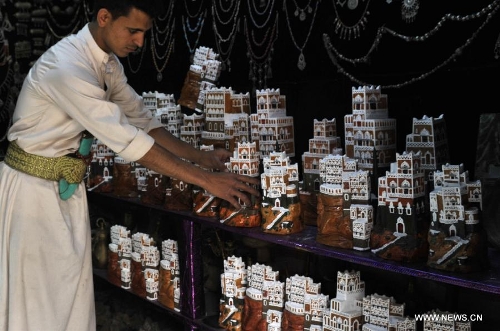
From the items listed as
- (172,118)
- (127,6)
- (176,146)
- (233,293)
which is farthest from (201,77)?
(233,293)

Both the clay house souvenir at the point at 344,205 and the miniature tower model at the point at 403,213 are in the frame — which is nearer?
the miniature tower model at the point at 403,213

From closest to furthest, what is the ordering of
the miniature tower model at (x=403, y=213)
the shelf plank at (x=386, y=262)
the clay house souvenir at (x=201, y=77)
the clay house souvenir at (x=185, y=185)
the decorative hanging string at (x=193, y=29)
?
the shelf plank at (x=386, y=262), the miniature tower model at (x=403, y=213), the clay house souvenir at (x=185, y=185), the clay house souvenir at (x=201, y=77), the decorative hanging string at (x=193, y=29)

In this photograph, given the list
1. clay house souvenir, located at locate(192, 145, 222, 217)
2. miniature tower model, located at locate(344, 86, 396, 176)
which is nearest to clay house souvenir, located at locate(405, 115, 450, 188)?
miniature tower model, located at locate(344, 86, 396, 176)

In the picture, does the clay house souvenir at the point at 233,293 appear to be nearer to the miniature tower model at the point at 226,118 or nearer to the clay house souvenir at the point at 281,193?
the clay house souvenir at the point at 281,193

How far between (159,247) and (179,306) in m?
0.70

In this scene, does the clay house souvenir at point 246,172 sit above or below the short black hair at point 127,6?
below

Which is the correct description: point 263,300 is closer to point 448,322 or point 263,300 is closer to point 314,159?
point 314,159

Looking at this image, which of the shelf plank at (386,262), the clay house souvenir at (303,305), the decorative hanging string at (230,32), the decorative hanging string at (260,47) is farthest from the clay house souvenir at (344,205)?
the decorative hanging string at (230,32)

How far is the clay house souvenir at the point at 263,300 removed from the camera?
276cm

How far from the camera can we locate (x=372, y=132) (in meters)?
2.53

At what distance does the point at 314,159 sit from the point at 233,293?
757 mm

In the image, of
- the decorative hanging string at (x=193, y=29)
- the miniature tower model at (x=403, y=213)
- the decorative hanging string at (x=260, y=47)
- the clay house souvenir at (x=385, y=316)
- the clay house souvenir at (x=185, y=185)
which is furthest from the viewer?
the decorative hanging string at (x=193, y=29)

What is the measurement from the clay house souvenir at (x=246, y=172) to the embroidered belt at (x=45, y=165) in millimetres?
704

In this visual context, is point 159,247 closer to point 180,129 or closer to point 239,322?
point 180,129
